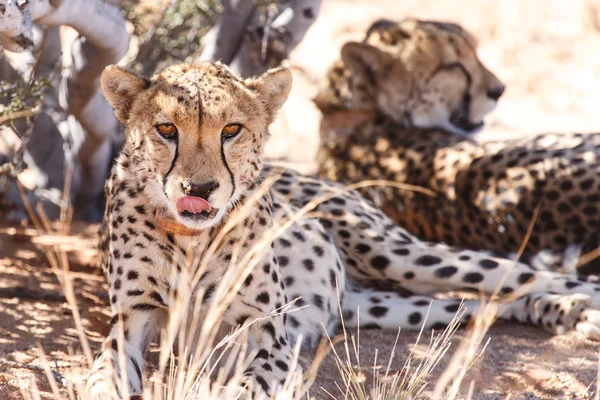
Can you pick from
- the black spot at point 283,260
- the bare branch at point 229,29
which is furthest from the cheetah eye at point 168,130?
the bare branch at point 229,29

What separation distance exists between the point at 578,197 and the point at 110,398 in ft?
8.75

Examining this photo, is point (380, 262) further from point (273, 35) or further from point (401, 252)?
point (273, 35)

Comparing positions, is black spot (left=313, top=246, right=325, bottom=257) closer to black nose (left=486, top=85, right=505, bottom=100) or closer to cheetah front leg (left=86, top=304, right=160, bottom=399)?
cheetah front leg (left=86, top=304, right=160, bottom=399)

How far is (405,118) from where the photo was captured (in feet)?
18.3

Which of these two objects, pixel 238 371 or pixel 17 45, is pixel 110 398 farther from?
pixel 17 45

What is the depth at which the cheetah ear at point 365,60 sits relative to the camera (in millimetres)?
5449

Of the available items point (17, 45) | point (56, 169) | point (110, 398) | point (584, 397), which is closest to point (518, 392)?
point (584, 397)

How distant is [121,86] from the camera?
2912 mm

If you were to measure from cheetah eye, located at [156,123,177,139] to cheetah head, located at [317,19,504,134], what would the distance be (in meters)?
2.80

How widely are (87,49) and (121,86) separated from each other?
1204 mm

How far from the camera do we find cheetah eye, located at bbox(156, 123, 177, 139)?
2.74 meters

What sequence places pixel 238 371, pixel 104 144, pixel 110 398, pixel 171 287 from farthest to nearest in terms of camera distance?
pixel 104 144
pixel 171 287
pixel 110 398
pixel 238 371

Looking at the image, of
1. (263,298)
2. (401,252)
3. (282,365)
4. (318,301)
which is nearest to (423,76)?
(401,252)

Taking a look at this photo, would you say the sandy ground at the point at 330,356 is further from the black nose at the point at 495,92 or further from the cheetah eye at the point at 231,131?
Result: the black nose at the point at 495,92
